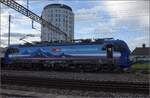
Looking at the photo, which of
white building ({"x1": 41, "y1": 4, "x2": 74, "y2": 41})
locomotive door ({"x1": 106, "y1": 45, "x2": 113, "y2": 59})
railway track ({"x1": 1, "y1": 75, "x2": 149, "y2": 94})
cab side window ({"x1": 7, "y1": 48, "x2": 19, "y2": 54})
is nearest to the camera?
railway track ({"x1": 1, "y1": 75, "x2": 149, "y2": 94})

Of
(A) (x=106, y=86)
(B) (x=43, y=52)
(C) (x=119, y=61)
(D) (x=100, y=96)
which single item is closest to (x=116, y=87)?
(A) (x=106, y=86)

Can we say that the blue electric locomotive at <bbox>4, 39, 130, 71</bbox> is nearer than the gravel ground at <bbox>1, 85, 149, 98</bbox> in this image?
No

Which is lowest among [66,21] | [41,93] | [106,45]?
[41,93]

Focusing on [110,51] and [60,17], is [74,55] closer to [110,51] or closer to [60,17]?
[110,51]

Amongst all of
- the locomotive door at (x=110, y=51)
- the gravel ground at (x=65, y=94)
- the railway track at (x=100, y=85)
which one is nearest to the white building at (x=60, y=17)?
the locomotive door at (x=110, y=51)

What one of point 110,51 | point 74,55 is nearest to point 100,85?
point 110,51

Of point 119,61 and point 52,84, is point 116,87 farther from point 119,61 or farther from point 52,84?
point 119,61

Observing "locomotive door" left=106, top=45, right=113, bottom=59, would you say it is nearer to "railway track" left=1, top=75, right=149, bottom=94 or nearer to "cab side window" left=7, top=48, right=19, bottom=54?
"cab side window" left=7, top=48, right=19, bottom=54

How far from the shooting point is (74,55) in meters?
35.7

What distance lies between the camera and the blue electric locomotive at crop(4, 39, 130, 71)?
1324 inches

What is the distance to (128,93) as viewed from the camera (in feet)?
56.0

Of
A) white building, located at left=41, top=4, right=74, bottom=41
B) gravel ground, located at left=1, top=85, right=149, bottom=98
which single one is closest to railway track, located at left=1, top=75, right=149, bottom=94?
gravel ground, located at left=1, top=85, right=149, bottom=98

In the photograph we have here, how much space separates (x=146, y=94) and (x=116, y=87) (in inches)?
80.0

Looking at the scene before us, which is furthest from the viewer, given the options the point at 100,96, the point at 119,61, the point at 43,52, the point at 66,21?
the point at 66,21
